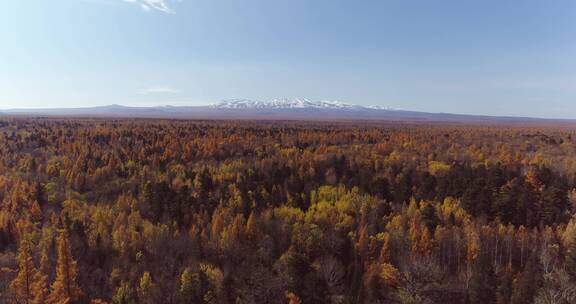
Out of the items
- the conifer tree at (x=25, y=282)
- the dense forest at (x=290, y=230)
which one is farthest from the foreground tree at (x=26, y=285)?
the dense forest at (x=290, y=230)

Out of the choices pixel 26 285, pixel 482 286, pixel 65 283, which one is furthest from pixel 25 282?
pixel 482 286

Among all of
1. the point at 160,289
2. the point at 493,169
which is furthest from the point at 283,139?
the point at 160,289

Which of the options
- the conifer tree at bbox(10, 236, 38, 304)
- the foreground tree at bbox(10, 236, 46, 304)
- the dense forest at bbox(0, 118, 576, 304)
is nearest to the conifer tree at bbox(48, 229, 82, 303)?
the dense forest at bbox(0, 118, 576, 304)

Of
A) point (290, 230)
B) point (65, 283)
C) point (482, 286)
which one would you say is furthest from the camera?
point (290, 230)

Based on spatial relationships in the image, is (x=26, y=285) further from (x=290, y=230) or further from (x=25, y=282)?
(x=290, y=230)

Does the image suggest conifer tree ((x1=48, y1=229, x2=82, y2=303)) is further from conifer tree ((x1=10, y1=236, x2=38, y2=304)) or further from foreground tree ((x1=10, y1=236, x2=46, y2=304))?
→ conifer tree ((x1=10, y1=236, x2=38, y2=304))

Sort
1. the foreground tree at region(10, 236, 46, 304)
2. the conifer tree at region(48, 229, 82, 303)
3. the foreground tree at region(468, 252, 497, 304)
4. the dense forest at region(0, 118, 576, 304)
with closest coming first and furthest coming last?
1. the foreground tree at region(10, 236, 46, 304)
2. the conifer tree at region(48, 229, 82, 303)
3. the foreground tree at region(468, 252, 497, 304)
4. the dense forest at region(0, 118, 576, 304)

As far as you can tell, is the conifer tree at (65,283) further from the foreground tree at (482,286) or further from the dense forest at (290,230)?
the foreground tree at (482,286)

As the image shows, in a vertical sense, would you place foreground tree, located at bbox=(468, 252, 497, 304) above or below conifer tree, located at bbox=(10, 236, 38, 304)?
below

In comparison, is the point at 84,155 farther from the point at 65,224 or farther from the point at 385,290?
the point at 385,290
